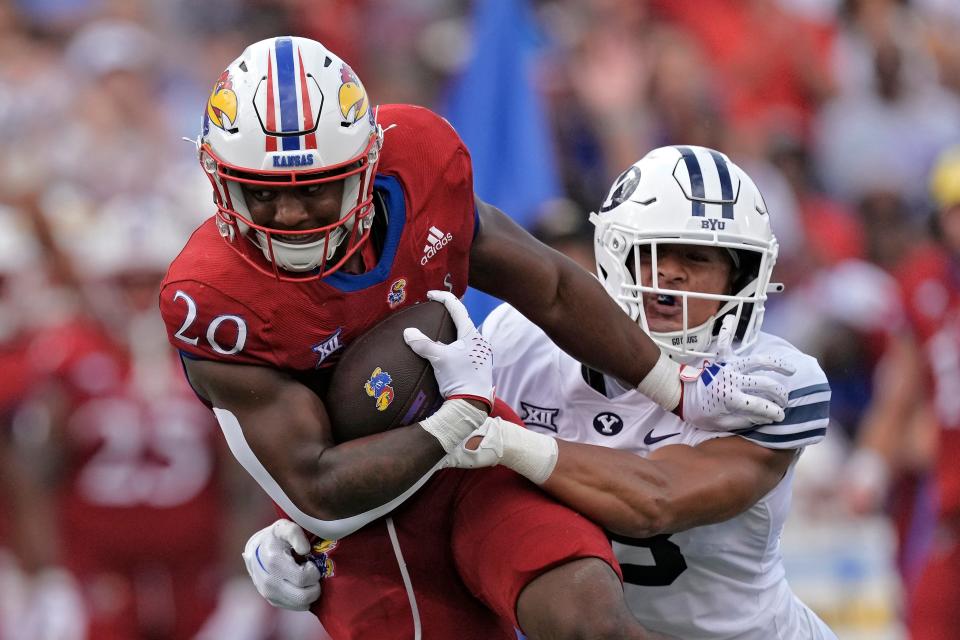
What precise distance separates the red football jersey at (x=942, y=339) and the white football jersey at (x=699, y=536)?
2311 mm

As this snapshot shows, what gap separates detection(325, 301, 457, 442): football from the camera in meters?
2.83

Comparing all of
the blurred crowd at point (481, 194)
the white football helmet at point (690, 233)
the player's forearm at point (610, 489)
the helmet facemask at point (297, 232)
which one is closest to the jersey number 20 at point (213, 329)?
the helmet facemask at point (297, 232)

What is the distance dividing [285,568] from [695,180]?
125cm

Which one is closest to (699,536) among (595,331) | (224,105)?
(595,331)

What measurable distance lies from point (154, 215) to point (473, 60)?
1.35 meters

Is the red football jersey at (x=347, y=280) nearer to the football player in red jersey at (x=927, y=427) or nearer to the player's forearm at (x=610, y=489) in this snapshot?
the player's forearm at (x=610, y=489)

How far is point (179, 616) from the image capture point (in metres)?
5.55

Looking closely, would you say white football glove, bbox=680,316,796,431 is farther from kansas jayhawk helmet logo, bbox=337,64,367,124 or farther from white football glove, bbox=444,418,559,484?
kansas jayhawk helmet logo, bbox=337,64,367,124

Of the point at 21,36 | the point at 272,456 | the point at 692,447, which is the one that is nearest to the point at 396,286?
the point at 272,456

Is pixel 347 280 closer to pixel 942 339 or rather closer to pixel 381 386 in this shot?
pixel 381 386

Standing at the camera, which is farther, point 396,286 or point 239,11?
point 239,11

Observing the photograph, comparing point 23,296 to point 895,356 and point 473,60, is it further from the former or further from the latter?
point 895,356

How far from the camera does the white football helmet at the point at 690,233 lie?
334cm

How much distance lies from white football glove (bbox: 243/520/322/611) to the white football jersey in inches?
24.3
